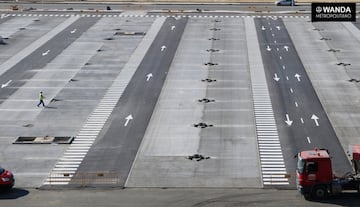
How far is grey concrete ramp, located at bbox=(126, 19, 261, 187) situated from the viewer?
186ft

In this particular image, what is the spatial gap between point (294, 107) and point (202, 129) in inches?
448

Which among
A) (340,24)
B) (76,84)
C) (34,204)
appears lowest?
(340,24)

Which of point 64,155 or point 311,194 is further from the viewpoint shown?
point 64,155

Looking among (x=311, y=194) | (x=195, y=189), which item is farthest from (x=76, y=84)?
(x=311, y=194)

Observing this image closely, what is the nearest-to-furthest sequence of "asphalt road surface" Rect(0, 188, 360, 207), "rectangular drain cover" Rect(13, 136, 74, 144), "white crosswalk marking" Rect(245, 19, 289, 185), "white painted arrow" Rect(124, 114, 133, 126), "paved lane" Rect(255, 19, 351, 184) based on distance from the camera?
1. "asphalt road surface" Rect(0, 188, 360, 207)
2. "white crosswalk marking" Rect(245, 19, 289, 185)
3. "paved lane" Rect(255, 19, 351, 184)
4. "rectangular drain cover" Rect(13, 136, 74, 144)
5. "white painted arrow" Rect(124, 114, 133, 126)

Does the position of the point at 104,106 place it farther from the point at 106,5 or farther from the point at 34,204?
the point at 106,5

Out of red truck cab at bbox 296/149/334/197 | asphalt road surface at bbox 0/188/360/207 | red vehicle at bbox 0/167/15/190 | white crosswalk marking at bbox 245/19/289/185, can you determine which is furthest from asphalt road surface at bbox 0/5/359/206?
red truck cab at bbox 296/149/334/197

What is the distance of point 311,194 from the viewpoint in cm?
A: 5050

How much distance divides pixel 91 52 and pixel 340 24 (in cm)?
4384

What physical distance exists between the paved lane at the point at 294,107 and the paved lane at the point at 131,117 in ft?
40.2

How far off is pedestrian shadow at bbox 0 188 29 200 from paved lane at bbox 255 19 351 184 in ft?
63.6

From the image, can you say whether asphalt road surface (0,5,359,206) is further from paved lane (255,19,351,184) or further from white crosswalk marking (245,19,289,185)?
white crosswalk marking (245,19,289,185)

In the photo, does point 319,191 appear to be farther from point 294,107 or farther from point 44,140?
point 44,140

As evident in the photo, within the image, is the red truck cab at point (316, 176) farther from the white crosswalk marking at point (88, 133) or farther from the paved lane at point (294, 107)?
the white crosswalk marking at point (88, 133)
